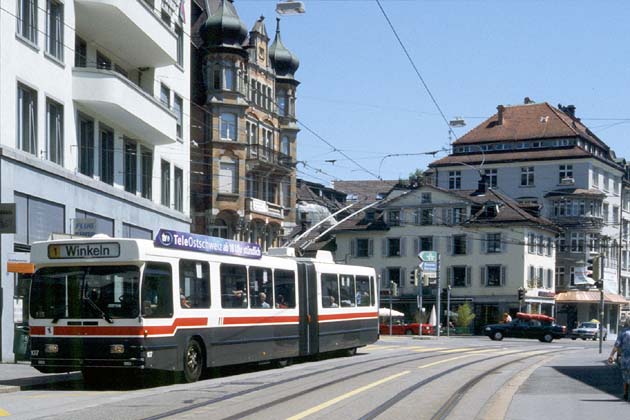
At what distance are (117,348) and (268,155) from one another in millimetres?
51016

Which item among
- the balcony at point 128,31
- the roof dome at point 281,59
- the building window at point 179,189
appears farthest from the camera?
the roof dome at point 281,59

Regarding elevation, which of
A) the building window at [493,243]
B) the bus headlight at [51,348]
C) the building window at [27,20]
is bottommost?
the bus headlight at [51,348]

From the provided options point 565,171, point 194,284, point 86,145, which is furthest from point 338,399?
point 565,171

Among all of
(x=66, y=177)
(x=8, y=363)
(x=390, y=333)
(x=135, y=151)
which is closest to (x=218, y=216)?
(x=390, y=333)

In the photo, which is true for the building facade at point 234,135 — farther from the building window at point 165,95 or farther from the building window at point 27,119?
the building window at point 27,119

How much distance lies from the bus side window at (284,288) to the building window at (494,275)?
58102 millimetres

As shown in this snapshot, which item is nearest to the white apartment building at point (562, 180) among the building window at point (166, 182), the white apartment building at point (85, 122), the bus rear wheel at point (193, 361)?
the building window at point (166, 182)

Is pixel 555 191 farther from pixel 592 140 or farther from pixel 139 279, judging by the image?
pixel 139 279

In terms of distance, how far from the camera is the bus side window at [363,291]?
3136 cm

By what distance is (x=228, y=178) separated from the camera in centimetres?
6638

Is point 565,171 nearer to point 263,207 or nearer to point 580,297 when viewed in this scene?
point 580,297

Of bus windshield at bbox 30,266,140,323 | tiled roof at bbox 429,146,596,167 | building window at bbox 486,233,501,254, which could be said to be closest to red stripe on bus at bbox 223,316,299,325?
bus windshield at bbox 30,266,140,323

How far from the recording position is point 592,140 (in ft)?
317

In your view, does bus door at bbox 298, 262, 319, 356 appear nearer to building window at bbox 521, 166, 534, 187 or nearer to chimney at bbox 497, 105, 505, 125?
building window at bbox 521, 166, 534, 187
